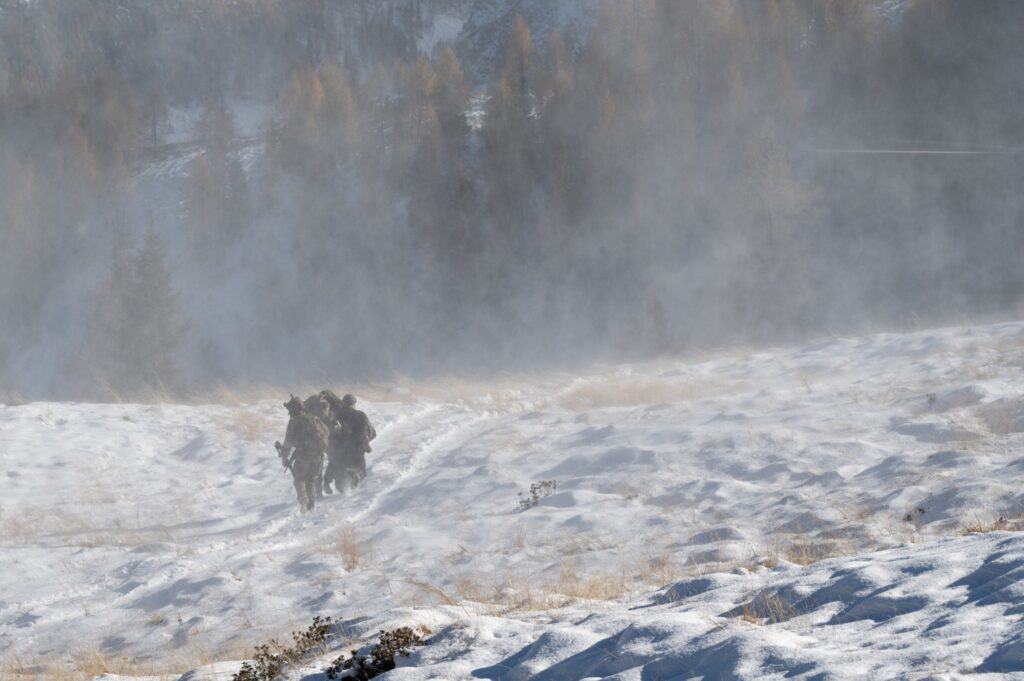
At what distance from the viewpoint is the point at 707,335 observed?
1751 inches

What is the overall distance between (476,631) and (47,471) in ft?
44.6

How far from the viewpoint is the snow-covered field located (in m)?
4.61

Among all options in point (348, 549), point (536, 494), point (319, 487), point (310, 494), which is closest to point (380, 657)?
point (348, 549)

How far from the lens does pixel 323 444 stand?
14242mm

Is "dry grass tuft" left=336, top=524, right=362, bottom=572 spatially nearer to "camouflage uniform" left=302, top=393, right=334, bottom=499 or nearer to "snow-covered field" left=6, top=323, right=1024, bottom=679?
"snow-covered field" left=6, top=323, right=1024, bottom=679

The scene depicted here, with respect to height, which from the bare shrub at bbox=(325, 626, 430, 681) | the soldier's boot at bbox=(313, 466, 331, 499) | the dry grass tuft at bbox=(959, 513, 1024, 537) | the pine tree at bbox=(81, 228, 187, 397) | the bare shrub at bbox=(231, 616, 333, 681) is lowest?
the soldier's boot at bbox=(313, 466, 331, 499)

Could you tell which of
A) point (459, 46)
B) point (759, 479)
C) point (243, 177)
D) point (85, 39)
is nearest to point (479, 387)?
point (759, 479)

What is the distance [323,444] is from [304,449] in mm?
375

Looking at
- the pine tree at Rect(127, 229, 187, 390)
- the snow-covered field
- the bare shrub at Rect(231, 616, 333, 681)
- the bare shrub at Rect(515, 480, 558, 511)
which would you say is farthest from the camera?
the pine tree at Rect(127, 229, 187, 390)

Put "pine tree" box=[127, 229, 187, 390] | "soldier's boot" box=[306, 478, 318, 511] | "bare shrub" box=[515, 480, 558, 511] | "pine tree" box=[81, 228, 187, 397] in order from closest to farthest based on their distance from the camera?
"bare shrub" box=[515, 480, 558, 511], "soldier's boot" box=[306, 478, 318, 511], "pine tree" box=[127, 229, 187, 390], "pine tree" box=[81, 228, 187, 397]

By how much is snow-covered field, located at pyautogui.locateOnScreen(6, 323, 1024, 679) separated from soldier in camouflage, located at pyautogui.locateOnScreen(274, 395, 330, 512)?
396 millimetres

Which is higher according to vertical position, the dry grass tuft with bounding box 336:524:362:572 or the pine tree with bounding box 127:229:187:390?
the pine tree with bounding box 127:229:187:390

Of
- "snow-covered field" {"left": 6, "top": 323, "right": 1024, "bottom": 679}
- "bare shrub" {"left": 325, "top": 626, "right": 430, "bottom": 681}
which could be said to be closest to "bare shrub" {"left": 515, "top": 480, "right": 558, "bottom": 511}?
"snow-covered field" {"left": 6, "top": 323, "right": 1024, "bottom": 679}

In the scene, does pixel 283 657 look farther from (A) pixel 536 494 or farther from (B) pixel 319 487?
(B) pixel 319 487
